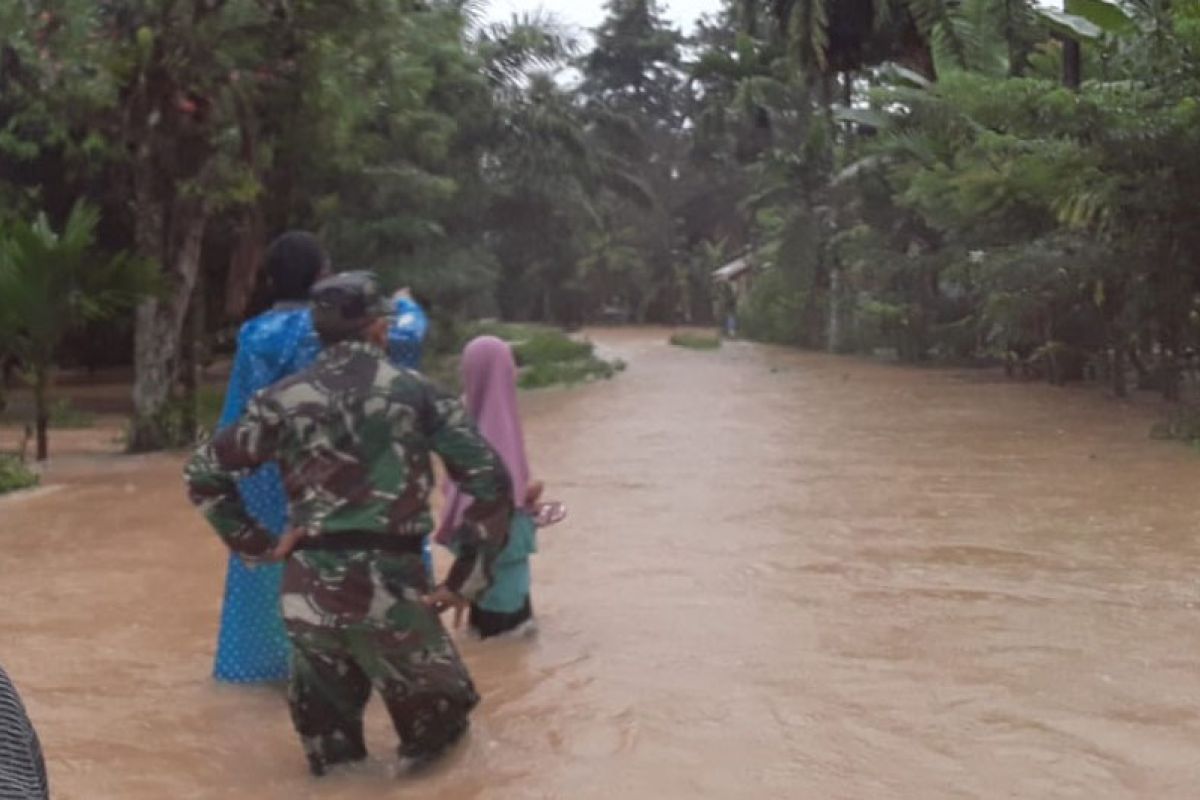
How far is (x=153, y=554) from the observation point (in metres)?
9.32

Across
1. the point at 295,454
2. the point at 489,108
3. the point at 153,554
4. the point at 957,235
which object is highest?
the point at 489,108

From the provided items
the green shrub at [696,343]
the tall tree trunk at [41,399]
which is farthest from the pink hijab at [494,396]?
the green shrub at [696,343]

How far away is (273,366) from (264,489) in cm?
44

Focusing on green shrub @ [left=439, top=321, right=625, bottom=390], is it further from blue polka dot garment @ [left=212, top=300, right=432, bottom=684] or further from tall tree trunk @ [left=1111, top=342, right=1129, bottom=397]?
blue polka dot garment @ [left=212, top=300, right=432, bottom=684]

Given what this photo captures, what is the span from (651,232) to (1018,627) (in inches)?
2095

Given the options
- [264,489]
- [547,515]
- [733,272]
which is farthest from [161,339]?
[733,272]

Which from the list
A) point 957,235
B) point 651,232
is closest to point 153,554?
point 957,235

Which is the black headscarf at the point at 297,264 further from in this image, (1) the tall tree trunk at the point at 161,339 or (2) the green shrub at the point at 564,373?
(2) the green shrub at the point at 564,373

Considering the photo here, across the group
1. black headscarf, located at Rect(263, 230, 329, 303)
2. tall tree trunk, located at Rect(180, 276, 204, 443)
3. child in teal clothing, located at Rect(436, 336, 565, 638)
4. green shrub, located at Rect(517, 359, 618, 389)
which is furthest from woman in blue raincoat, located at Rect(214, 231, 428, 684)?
green shrub, located at Rect(517, 359, 618, 389)

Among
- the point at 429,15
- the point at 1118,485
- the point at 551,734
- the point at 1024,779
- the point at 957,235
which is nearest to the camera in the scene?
the point at 1024,779

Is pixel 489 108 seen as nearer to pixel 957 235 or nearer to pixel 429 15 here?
pixel 429 15

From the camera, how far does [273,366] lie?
531 cm

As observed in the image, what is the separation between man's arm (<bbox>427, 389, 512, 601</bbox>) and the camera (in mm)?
4461

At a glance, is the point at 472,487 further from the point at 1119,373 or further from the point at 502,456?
the point at 1119,373
